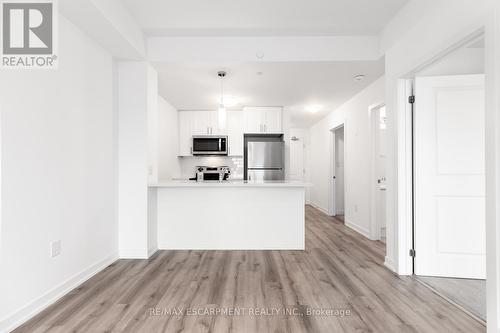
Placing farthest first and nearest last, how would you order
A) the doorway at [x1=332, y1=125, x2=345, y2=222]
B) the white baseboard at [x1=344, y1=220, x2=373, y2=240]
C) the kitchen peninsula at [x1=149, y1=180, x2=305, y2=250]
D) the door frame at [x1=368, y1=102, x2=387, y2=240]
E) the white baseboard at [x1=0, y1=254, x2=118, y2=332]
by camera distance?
the doorway at [x1=332, y1=125, x2=345, y2=222] < the white baseboard at [x1=344, y1=220, x2=373, y2=240] < the door frame at [x1=368, y1=102, x2=387, y2=240] < the kitchen peninsula at [x1=149, y1=180, x2=305, y2=250] < the white baseboard at [x1=0, y1=254, x2=118, y2=332]

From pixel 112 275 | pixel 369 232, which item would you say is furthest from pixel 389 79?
pixel 112 275

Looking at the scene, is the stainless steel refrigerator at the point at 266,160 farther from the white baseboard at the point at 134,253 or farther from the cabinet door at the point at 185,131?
the white baseboard at the point at 134,253

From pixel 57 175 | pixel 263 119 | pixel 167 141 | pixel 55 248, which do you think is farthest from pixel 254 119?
pixel 55 248

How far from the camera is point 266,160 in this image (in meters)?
5.46

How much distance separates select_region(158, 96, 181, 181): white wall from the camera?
4.80 m

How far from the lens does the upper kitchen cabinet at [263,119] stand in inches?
219

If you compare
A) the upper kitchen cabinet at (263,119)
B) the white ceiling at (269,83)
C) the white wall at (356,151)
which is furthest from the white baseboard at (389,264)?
the upper kitchen cabinet at (263,119)

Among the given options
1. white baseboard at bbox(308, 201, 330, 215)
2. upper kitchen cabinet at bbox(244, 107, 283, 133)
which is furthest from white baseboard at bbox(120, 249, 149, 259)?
white baseboard at bbox(308, 201, 330, 215)

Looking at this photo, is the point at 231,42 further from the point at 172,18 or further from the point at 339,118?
the point at 339,118

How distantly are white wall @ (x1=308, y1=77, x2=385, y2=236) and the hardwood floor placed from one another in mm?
1362

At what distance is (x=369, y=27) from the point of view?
10.1 feet

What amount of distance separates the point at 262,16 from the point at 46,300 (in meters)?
3.22

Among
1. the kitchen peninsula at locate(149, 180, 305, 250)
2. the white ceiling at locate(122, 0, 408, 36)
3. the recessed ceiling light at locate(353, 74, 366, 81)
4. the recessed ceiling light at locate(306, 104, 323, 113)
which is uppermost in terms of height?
the white ceiling at locate(122, 0, 408, 36)

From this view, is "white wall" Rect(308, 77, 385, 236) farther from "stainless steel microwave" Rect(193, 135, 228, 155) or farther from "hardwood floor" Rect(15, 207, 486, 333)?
"stainless steel microwave" Rect(193, 135, 228, 155)
